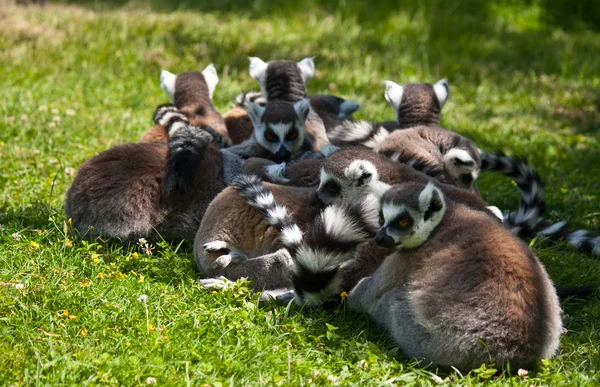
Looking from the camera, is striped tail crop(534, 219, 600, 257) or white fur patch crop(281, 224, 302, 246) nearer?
white fur patch crop(281, 224, 302, 246)

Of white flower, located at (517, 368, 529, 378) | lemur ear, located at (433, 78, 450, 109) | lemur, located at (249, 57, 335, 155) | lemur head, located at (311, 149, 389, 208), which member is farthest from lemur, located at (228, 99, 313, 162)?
white flower, located at (517, 368, 529, 378)

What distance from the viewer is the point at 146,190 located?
5.50 meters

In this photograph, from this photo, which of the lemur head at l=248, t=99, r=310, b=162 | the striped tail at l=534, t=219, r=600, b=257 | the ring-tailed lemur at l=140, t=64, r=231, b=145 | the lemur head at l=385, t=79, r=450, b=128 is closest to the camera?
the striped tail at l=534, t=219, r=600, b=257

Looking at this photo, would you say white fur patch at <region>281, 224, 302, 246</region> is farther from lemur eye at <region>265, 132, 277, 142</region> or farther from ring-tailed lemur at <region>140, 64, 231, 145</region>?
ring-tailed lemur at <region>140, 64, 231, 145</region>

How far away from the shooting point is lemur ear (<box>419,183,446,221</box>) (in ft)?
14.2

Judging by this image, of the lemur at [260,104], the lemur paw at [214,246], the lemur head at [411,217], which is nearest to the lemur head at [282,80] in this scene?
the lemur at [260,104]

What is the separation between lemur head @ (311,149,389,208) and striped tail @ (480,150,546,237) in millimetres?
1372

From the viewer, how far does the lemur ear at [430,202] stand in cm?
432

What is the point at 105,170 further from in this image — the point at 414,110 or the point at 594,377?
the point at 594,377

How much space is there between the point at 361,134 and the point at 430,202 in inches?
100

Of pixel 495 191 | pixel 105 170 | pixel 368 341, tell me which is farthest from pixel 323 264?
pixel 495 191

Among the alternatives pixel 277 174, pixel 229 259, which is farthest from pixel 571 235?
pixel 229 259

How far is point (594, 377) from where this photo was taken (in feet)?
13.0

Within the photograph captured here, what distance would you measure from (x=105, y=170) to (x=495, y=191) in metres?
3.76
